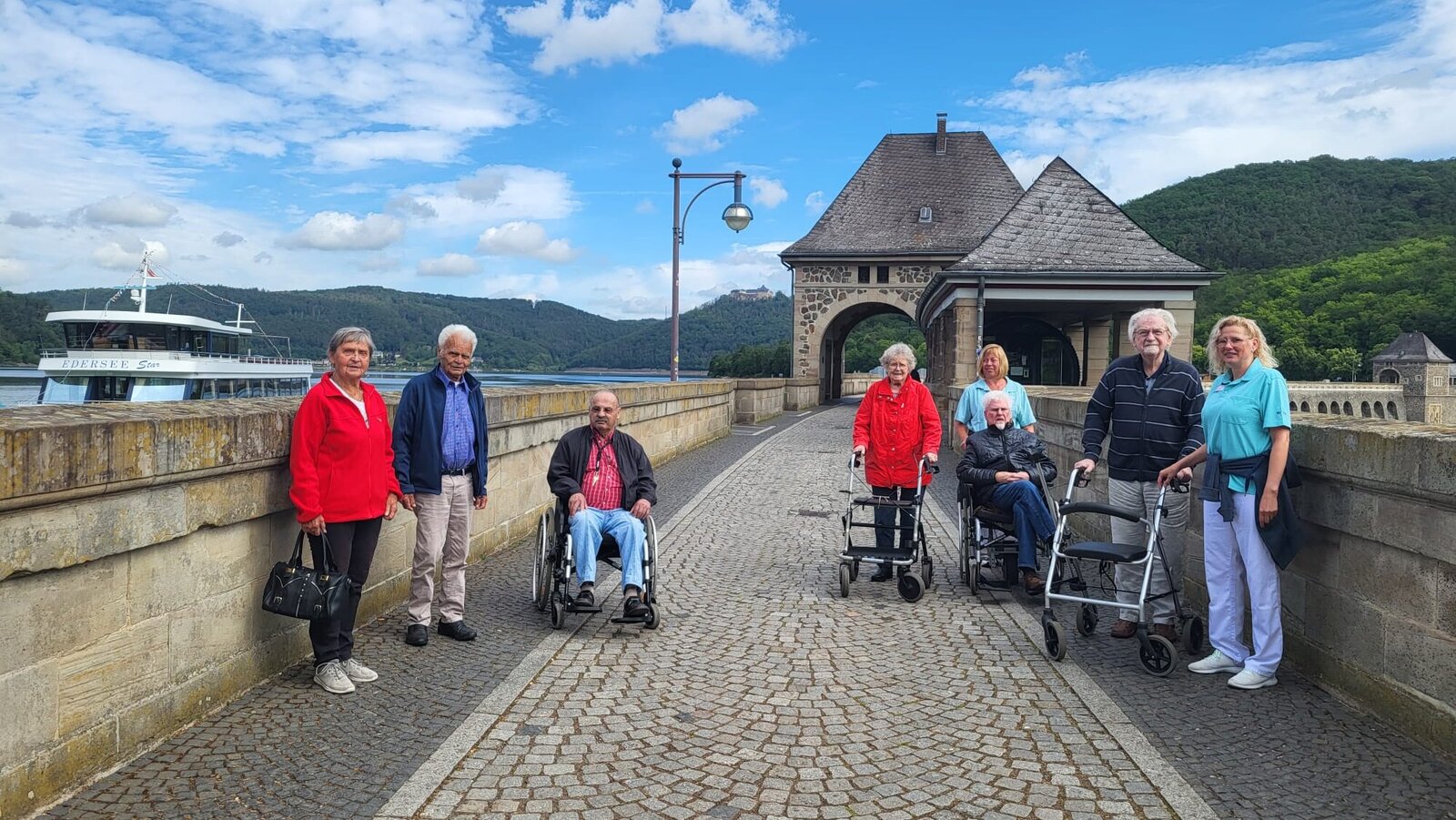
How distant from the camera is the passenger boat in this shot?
26250mm

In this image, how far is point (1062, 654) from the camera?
17.5 feet

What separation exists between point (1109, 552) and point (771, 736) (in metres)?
2.33

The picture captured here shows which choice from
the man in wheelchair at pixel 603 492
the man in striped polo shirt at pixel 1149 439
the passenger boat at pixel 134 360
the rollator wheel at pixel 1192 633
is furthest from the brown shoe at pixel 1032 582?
the passenger boat at pixel 134 360

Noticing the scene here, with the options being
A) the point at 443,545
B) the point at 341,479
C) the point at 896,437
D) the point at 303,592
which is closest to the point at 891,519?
the point at 896,437

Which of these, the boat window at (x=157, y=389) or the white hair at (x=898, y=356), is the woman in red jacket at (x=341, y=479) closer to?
the white hair at (x=898, y=356)

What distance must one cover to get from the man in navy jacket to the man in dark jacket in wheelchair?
324 cm

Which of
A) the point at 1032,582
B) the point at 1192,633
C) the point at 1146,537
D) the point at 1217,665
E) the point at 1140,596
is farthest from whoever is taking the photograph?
the point at 1032,582

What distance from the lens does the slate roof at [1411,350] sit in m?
56.8

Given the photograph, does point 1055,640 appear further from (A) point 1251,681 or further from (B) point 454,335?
(B) point 454,335

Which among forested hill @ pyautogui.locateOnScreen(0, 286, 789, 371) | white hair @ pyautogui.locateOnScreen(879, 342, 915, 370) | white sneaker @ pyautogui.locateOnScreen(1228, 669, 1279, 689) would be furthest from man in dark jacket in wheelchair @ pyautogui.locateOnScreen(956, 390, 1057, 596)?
forested hill @ pyautogui.locateOnScreen(0, 286, 789, 371)

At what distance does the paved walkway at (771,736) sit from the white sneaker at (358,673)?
2.7 inches

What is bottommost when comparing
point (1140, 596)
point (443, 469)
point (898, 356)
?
point (1140, 596)

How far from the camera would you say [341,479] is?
4.74m

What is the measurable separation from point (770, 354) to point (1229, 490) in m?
63.5
